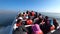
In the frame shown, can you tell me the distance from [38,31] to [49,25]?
14 cm

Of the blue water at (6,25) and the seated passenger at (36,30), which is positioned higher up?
the seated passenger at (36,30)

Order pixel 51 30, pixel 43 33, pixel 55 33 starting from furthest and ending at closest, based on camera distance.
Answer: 1. pixel 43 33
2. pixel 51 30
3. pixel 55 33

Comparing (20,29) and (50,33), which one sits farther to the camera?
(20,29)

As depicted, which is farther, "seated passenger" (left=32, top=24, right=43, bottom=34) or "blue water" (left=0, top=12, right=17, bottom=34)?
"blue water" (left=0, top=12, right=17, bottom=34)

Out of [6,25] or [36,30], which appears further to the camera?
[6,25]

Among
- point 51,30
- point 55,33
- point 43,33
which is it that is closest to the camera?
point 55,33

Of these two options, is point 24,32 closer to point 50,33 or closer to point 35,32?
point 35,32

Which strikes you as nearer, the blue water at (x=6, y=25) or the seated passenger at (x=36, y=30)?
the seated passenger at (x=36, y=30)

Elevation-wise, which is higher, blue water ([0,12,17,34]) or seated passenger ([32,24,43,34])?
seated passenger ([32,24,43,34])

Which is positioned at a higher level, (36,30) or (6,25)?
(36,30)

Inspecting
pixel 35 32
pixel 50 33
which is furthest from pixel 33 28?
pixel 50 33

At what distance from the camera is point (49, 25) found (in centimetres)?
183

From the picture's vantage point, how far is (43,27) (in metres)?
1.95

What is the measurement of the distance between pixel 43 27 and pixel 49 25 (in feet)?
0.43
